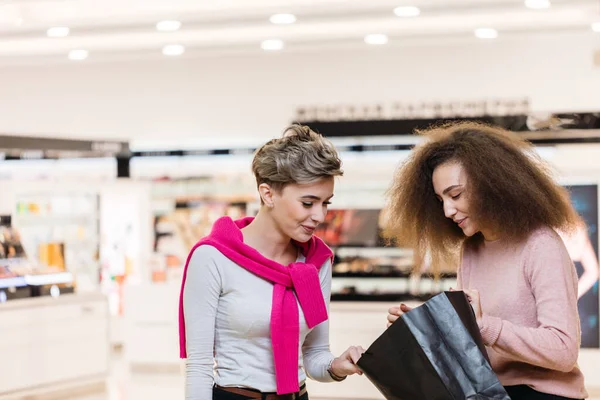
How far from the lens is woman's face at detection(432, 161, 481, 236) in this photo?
7.32ft

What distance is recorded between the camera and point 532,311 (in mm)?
2184

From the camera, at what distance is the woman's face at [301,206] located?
7.02 feet

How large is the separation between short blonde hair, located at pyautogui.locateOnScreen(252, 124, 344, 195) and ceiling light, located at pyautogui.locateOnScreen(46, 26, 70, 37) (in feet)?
24.4

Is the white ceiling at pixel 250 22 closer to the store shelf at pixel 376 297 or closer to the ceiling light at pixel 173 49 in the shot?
the ceiling light at pixel 173 49

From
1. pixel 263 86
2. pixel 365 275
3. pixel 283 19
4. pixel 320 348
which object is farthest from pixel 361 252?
pixel 320 348

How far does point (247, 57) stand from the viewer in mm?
11891

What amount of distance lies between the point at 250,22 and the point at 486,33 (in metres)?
2.81

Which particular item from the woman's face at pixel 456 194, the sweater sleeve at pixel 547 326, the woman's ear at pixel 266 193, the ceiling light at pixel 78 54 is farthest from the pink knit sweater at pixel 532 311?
the ceiling light at pixel 78 54

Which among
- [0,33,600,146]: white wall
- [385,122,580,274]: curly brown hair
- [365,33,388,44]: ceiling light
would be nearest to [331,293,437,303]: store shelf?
[365,33,388,44]: ceiling light

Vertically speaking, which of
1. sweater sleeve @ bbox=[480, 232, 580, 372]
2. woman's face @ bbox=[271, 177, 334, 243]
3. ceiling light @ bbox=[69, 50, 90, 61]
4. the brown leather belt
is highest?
ceiling light @ bbox=[69, 50, 90, 61]

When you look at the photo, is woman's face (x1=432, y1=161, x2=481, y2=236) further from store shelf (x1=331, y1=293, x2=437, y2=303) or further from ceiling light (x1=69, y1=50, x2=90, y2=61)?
ceiling light (x1=69, y1=50, x2=90, y2=61)

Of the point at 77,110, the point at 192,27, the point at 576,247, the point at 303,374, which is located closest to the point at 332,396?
the point at 576,247

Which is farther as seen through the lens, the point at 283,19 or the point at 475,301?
the point at 283,19

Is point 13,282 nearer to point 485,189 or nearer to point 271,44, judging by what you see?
point 271,44
